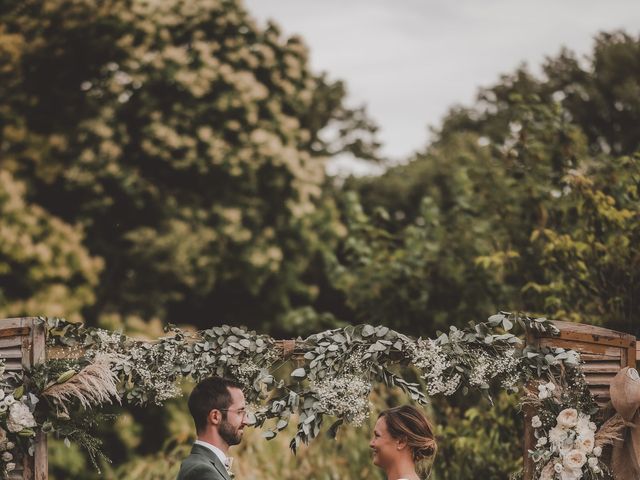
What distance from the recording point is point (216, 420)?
4285mm

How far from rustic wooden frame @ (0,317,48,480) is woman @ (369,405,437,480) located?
Answer: 76.0 inches

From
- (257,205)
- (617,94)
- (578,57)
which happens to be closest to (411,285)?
(257,205)

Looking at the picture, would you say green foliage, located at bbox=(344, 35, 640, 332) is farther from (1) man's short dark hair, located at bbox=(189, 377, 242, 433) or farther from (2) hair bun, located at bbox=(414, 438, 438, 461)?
(1) man's short dark hair, located at bbox=(189, 377, 242, 433)

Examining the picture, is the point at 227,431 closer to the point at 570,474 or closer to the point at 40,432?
the point at 40,432

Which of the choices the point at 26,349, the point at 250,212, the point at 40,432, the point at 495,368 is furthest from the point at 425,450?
the point at 250,212

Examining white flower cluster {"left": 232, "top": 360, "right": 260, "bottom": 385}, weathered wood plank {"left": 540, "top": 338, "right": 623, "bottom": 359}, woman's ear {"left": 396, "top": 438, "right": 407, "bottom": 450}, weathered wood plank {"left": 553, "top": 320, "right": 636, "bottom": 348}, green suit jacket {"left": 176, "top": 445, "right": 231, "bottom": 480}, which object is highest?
weathered wood plank {"left": 553, "top": 320, "right": 636, "bottom": 348}

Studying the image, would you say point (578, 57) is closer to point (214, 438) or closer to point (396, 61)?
point (396, 61)

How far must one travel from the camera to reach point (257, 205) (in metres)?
10.8

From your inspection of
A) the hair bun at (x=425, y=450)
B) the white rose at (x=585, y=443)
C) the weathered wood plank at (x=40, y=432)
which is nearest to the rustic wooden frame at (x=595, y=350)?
the white rose at (x=585, y=443)

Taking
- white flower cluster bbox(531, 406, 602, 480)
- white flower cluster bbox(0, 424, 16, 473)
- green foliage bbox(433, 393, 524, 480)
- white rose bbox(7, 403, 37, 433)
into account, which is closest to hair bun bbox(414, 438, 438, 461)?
white flower cluster bbox(531, 406, 602, 480)

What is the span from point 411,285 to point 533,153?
1.93 metres

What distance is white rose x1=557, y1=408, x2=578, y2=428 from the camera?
4.46 meters

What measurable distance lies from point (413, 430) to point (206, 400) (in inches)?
39.7

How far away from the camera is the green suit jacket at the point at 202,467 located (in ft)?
13.1
